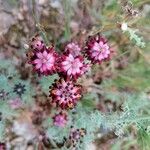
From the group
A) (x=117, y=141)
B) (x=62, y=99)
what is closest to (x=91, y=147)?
(x=117, y=141)

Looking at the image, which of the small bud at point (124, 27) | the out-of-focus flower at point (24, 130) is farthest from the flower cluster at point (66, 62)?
the out-of-focus flower at point (24, 130)

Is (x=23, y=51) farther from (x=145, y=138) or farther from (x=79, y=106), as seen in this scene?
(x=145, y=138)

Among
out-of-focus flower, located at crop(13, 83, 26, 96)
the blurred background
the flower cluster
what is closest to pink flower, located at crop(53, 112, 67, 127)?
the blurred background

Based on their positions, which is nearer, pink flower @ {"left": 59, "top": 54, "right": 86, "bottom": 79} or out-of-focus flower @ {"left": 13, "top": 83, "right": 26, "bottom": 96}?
pink flower @ {"left": 59, "top": 54, "right": 86, "bottom": 79}

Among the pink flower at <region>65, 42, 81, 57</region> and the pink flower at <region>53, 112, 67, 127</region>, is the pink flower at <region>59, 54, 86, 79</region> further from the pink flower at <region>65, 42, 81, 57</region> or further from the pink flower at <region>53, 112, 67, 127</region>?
the pink flower at <region>53, 112, 67, 127</region>

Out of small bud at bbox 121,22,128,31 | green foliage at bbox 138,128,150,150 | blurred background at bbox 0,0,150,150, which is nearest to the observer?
small bud at bbox 121,22,128,31

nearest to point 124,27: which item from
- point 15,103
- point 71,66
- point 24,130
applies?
point 71,66

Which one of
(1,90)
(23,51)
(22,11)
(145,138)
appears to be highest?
(22,11)
